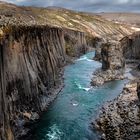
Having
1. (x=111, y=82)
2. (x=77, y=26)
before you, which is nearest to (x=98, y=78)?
(x=111, y=82)

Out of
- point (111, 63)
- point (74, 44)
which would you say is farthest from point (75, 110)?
point (74, 44)

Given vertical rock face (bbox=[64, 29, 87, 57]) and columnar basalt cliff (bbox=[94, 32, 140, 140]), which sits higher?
columnar basalt cliff (bbox=[94, 32, 140, 140])

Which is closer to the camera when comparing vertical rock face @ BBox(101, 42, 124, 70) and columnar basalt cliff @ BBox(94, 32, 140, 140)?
columnar basalt cliff @ BBox(94, 32, 140, 140)

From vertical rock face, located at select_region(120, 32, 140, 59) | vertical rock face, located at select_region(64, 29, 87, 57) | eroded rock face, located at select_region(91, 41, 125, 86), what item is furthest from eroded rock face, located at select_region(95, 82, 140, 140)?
vertical rock face, located at select_region(64, 29, 87, 57)

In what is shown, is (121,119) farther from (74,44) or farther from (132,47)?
(74,44)

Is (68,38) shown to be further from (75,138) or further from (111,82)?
(75,138)

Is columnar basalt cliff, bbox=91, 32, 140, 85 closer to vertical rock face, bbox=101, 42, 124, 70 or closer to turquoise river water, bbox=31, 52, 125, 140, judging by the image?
vertical rock face, bbox=101, 42, 124, 70
